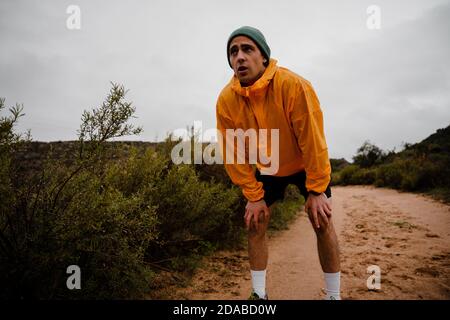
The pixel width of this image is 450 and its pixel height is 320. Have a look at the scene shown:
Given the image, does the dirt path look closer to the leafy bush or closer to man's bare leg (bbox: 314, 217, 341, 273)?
man's bare leg (bbox: 314, 217, 341, 273)

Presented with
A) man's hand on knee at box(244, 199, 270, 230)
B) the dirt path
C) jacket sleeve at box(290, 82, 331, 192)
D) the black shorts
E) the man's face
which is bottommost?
the dirt path

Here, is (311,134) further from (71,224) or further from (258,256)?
(71,224)

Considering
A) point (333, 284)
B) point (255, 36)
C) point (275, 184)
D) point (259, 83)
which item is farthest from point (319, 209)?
point (255, 36)

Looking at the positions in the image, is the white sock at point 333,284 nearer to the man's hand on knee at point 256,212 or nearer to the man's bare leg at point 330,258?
the man's bare leg at point 330,258

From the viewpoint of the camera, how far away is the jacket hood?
216 centimetres

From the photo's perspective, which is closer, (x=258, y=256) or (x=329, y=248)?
(x=329, y=248)

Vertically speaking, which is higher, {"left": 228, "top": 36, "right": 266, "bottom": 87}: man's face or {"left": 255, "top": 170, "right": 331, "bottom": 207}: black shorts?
{"left": 228, "top": 36, "right": 266, "bottom": 87}: man's face

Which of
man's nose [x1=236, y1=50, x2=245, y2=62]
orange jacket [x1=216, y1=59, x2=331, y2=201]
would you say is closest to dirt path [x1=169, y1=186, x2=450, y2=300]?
orange jacket [x1=216, y1=59, x2=331, y2=201]

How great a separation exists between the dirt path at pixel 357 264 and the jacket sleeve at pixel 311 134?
1.27 meters

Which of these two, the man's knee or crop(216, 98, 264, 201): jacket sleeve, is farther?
crop(216, 98, 264, 201): jacket sleeve

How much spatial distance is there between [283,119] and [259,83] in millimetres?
346

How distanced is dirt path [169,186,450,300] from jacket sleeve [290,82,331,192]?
127 centimetres

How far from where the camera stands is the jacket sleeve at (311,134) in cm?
206

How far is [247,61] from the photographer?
7.41ft
